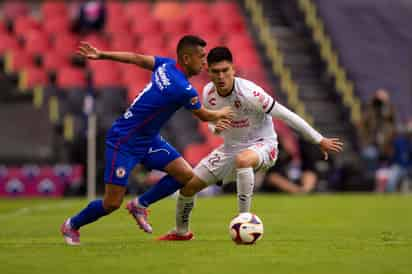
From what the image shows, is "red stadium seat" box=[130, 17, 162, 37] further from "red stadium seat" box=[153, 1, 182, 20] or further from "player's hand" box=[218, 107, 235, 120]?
"player's hand" box=[218, 107, 235, 120]

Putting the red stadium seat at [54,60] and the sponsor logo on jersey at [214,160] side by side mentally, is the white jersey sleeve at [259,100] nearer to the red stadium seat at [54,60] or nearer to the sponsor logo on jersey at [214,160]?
the sponsor logo on jersey at [214,160]

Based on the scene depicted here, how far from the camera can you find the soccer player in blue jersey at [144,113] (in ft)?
31.9

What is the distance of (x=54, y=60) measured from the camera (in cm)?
2775

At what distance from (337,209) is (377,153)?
8.49m

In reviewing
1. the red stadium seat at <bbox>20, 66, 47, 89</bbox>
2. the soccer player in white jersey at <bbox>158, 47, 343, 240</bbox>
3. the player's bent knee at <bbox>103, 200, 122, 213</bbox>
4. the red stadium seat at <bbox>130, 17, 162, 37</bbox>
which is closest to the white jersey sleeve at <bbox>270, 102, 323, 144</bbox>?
the soccer player in white jersey at <bbox>158, 47, 343, 240</bbox>

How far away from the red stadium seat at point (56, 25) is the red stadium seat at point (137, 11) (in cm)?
192

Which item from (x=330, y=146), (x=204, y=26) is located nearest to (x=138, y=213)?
(x=330, y=146)

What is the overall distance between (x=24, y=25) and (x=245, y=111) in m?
19.5

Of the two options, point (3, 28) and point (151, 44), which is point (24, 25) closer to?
point (3, 28)

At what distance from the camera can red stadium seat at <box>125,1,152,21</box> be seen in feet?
99.2

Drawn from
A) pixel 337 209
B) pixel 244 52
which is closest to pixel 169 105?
pixel 337 209

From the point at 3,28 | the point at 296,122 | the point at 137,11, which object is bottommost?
the point at 296,122

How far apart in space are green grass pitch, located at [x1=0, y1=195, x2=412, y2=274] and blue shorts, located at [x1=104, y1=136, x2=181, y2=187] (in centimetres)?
67

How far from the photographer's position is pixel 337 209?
55.8ft
